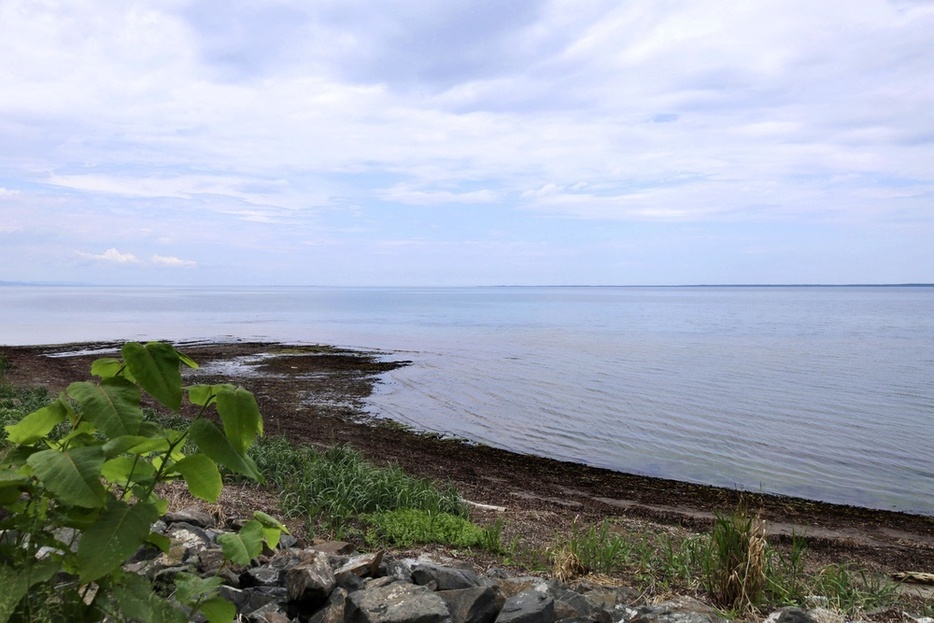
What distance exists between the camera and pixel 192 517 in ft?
20.0

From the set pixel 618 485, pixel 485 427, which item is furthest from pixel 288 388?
pixel 618 485

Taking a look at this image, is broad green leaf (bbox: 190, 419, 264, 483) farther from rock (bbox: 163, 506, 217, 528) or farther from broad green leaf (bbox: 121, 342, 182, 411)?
rock (bbox: 163, 506, 217, 528)

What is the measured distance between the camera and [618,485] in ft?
49.8

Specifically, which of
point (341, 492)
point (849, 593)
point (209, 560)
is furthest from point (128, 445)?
point (341, 492)

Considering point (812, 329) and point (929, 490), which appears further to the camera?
point (812, 329)

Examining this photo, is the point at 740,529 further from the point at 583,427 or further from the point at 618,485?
the point at 583,427

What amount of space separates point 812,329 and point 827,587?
62726 mm

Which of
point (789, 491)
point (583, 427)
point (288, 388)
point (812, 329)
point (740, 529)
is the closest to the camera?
point (740, 529)

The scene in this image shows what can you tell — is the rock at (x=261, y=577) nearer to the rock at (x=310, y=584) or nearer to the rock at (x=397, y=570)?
the rock at (x=310, y=584)

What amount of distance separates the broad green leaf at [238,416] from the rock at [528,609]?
2.53 meters

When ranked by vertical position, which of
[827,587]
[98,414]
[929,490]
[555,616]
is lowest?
[929,490]

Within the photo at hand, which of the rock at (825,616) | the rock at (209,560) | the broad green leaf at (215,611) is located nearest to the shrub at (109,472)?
the broad green leaf at (215,611)

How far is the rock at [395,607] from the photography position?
3844mm

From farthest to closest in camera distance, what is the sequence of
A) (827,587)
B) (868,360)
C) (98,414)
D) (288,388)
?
(868,360) → (288,388) → (827,587) → (98,414)
